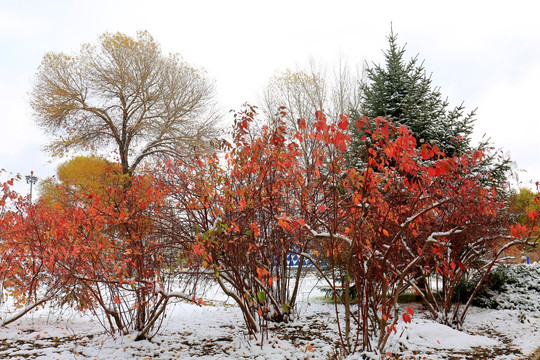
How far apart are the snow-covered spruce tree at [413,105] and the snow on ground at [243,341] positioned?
14.1 ft

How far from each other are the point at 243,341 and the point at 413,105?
6.88 meters

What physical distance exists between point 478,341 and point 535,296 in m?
3.88

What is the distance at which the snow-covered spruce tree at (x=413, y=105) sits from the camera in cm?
901

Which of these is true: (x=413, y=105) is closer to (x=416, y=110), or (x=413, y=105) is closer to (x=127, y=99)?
(x=416, y=110)

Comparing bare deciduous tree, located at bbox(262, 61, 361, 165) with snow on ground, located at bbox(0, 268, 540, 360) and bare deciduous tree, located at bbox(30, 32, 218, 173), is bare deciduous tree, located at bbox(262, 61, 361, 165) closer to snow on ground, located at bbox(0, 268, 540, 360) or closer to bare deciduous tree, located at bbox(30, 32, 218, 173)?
bare deciduous tree, located at bbox(30, 32, 218, 173)

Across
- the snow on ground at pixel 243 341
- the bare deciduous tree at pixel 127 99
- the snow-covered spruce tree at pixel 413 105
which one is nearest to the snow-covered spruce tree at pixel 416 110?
the snow-covered spruce tree at pixel 413 105

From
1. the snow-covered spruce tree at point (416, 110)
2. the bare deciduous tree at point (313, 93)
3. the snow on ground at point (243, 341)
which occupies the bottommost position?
the snow on ground at point (243, 341)

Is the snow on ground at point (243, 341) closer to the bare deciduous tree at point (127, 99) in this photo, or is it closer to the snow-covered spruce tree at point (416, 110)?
the snow-covered spruce tree at point (416, 110)

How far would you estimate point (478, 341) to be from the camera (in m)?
5.14

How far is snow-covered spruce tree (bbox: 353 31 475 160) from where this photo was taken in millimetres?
9008

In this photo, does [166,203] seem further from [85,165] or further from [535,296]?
[85,165]

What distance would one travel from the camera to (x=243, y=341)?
196 inches

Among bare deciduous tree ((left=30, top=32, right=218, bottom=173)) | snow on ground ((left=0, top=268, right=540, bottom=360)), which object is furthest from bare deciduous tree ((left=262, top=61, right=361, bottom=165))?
snow on ground ((left=0, top=268, right=540, bottom=360))

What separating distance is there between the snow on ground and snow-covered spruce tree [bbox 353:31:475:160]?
4.28m
